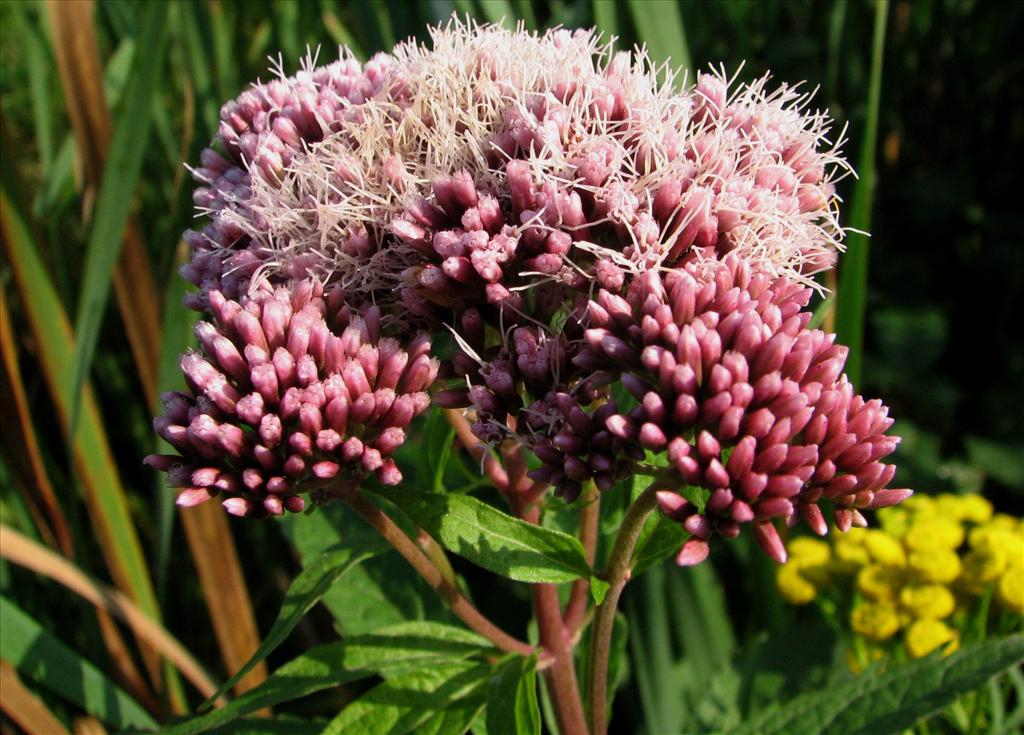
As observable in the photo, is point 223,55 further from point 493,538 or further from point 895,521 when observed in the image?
point 895,521

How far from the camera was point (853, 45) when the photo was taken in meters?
2.61

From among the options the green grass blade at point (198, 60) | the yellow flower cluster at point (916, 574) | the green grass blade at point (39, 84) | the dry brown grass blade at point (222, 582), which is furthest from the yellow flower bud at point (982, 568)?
the green grass blade at point (39, 84)

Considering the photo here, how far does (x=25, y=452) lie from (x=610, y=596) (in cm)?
132

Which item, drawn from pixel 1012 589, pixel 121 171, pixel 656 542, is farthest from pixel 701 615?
pixel 121 171

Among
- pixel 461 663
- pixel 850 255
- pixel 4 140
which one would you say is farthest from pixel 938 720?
pixel 4 140

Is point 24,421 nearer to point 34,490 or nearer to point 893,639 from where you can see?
point 34,490

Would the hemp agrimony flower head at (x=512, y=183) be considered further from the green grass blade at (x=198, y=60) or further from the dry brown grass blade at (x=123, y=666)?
the dry brown grass blade at (x=123, y=666)

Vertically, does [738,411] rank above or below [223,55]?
below

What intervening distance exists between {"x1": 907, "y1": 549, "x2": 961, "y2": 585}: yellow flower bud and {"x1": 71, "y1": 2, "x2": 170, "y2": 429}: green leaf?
155cm

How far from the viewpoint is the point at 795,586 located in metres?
1.96

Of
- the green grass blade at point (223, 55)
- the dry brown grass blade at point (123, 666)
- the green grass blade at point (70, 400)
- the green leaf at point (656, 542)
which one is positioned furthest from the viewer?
the green grass blade at point (223, 55)

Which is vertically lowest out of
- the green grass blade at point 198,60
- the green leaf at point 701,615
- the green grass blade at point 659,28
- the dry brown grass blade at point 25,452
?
the green leaf at point 701,615

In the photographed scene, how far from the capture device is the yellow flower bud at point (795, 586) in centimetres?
195

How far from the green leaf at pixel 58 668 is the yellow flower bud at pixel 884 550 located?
1.37 m
